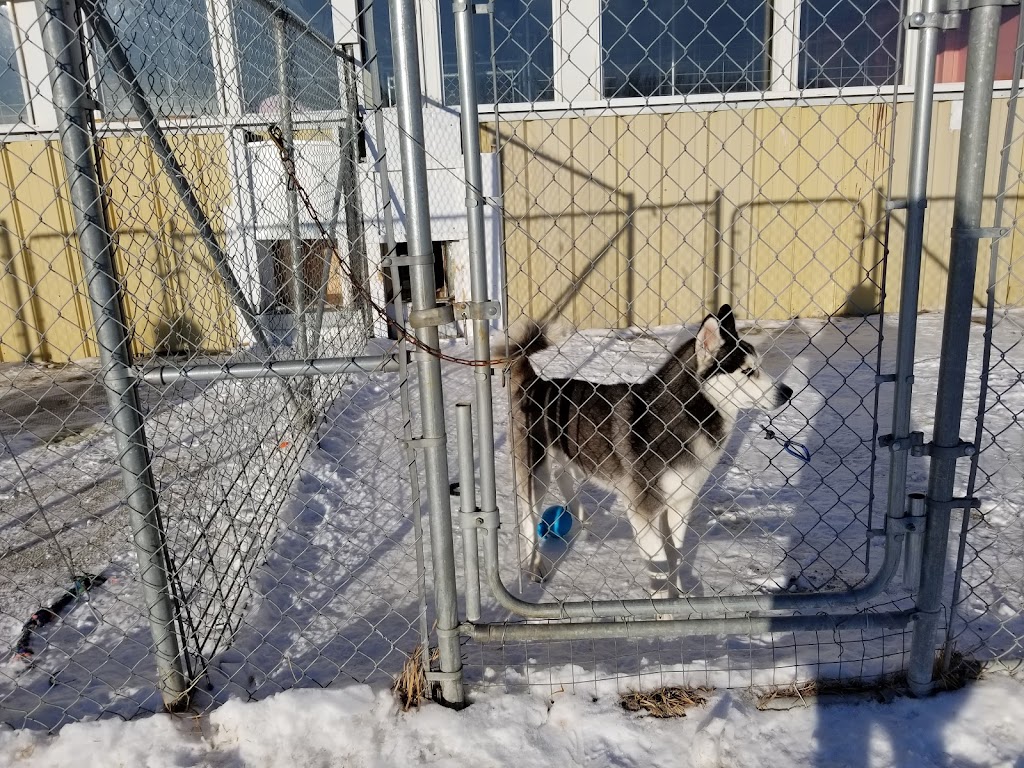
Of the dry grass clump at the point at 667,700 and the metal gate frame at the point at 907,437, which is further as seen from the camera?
the dry grass clump at the point at 667,700

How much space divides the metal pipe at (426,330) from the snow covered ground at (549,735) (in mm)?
211

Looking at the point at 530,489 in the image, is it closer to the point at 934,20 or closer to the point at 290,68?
the point at 934,20

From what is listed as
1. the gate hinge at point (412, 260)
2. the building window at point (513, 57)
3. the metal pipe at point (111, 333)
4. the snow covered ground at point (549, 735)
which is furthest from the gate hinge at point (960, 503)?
the building window at point (513, 57)

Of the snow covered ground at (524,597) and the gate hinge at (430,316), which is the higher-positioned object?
the gate hinge at (430,316)

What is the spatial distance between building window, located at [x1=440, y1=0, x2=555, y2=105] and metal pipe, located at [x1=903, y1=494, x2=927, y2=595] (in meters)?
6.46

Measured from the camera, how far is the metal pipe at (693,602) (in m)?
2.16

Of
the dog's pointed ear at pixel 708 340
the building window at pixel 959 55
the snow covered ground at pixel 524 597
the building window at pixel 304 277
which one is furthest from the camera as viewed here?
the building window at pixel 959 55

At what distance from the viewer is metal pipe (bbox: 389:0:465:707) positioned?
1826 millimetres

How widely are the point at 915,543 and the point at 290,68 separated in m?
5.07

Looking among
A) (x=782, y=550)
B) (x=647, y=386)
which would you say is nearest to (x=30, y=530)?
(x=647, y=386)

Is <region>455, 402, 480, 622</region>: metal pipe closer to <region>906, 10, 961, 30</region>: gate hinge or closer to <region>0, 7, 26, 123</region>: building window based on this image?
<region>906, 10, 961, 30</region>: gate hinge

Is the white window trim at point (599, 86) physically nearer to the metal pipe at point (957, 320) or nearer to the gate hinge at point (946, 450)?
the metal pipe at point (957, 320)

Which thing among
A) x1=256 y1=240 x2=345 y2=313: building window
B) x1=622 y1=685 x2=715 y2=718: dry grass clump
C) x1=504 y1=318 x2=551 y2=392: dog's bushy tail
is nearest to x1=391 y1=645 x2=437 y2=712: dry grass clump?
x1=622 y1=685 x2=715 y2=718: dry grass clump

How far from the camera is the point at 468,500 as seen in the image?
2.18 meters
